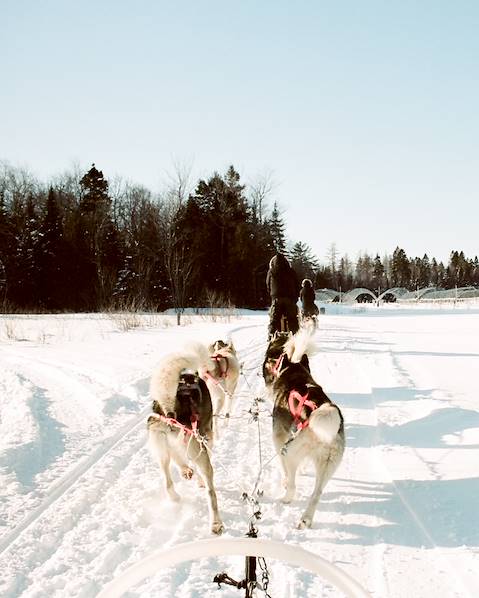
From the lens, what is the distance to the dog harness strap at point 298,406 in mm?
3714

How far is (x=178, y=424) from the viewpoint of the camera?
366 cm

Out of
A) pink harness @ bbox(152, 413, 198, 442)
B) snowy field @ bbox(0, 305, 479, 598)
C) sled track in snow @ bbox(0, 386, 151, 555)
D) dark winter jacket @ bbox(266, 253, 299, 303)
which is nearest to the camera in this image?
snowy field @ bbox(0, 305, 479, 598)

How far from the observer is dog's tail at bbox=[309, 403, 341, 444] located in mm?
3428

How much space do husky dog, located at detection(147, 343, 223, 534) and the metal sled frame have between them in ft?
8.17

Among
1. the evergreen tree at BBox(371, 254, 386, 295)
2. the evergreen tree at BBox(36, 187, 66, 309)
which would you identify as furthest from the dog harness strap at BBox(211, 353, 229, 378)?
the evergreen tree at BBox(371, 254, 386, 295)

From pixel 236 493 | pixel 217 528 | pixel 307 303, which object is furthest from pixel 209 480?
pixel 307 303

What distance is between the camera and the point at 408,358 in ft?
36.2

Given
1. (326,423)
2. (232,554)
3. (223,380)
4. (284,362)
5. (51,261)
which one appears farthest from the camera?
(51,261)

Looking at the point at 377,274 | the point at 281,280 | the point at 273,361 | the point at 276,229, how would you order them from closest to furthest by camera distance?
the point at 273,361 < the point at 281,280 < the point at 276,229 < the point at 377,274

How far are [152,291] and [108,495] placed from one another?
97.7 ft

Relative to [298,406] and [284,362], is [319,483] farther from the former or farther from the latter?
[284,362]

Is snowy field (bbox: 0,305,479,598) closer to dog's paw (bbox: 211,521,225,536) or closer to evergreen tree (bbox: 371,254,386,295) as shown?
dog's paw (bbox: 211,521,225,536)

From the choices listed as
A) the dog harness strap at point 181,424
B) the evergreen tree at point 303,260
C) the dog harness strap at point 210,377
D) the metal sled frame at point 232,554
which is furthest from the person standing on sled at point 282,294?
the evergreen tree at point 303,260

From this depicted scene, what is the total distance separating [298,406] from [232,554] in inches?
108
